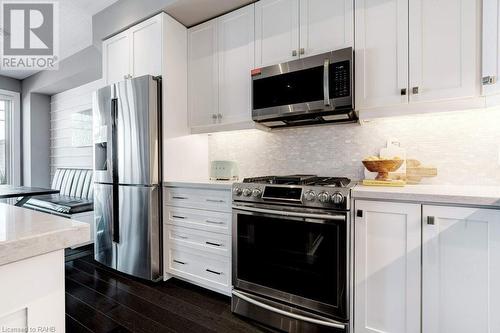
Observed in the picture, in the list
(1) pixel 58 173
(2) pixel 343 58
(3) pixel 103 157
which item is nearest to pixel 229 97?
(2) pixel 343 58

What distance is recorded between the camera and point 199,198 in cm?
221

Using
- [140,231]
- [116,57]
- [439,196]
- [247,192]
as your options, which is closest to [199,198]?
[247,192]

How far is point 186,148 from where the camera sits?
8.73 feet

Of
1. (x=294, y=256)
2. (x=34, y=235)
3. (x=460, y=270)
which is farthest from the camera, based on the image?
(x=294, y=256)

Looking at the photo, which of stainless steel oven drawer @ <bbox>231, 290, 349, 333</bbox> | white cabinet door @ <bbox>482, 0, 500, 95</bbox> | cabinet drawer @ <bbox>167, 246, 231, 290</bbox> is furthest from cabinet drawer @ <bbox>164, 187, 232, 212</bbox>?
white cabinet door @ <bbox>482, 0, 500, 95</bbox>

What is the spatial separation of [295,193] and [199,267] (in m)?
1.15

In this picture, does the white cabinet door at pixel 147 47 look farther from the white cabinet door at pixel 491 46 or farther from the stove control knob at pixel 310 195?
the white cabinet door at pixel 491 46

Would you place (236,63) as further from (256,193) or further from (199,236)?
(199,236)

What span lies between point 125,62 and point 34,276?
2660 mm

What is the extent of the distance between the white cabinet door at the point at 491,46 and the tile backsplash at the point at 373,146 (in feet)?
1.21

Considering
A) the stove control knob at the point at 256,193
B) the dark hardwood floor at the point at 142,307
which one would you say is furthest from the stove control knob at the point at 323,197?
the dark hardwood floor at the point at 142,307

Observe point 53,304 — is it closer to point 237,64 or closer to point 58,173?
point 237,64

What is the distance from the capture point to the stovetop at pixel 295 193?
1540 mm

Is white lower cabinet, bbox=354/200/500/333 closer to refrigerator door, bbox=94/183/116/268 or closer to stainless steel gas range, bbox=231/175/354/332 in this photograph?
stainless steel gas range, bbox=231/175/354/332
